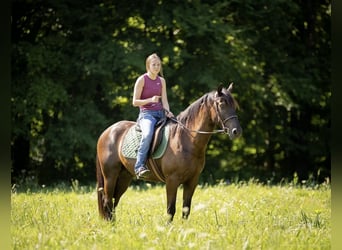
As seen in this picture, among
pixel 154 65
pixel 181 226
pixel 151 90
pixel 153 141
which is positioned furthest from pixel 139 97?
pixel 181 226

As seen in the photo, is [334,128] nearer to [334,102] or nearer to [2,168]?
[334,102]

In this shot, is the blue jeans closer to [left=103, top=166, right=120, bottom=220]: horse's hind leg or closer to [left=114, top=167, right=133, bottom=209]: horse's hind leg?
[left=103, top=166, right=120, bottom=220]: horse's hind leg

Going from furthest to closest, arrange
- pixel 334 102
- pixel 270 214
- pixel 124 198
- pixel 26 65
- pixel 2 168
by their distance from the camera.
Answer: pixel 26 65
pixel 124 198
pixel 270 214
pixel 334 102
pixel 2 168

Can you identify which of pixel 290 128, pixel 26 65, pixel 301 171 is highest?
pixel 26 65

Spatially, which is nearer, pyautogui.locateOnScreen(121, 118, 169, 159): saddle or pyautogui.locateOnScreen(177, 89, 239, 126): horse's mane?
pyautogui.locateOnScreen(177, 89, 239, 126): horse's mane

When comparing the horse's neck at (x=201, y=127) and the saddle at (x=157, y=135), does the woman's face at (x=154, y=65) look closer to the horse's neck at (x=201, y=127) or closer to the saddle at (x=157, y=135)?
the saddle at (x=157, y=135)

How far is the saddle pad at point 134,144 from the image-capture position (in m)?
6.62

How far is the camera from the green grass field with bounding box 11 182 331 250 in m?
5.04

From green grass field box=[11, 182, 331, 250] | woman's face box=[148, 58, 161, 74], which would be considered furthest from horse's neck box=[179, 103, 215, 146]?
green grass field box=[11, 182, 331, 250]

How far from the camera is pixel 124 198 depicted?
10.3 m

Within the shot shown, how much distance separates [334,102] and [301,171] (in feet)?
50.8

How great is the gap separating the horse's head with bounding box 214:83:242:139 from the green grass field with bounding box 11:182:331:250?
3.15 ft

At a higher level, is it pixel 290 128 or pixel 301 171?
pixel 290 128

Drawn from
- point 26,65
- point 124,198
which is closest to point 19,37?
point 26,65
